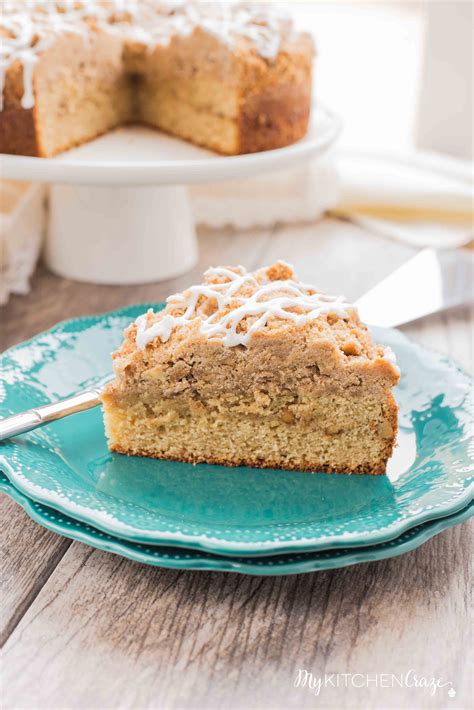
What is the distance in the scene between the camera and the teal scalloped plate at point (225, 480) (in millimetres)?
1444

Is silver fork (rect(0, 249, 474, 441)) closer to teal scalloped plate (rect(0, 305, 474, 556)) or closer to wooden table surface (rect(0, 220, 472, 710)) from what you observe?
teal scalloped plate (rect(0, 305, 474, 556))

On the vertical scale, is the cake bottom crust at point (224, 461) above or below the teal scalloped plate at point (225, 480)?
below

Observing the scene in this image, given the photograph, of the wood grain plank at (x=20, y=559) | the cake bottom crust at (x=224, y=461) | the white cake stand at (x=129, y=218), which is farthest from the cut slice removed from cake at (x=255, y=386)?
the white cake stand at (x=129, y=218)

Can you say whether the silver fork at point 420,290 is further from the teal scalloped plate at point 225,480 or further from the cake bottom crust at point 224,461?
the cake bottom crust at point 224,461

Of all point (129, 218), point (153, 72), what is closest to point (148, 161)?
point (129, 218)

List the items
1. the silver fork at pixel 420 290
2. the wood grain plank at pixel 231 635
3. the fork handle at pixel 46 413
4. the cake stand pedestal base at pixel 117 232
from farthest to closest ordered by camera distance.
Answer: the cake stand pedestal base at pixel 117 232 → the silver fork at pixel 420 290 → the fork handle at pixel 46 413 → the wood grain plank at pixel 231 635

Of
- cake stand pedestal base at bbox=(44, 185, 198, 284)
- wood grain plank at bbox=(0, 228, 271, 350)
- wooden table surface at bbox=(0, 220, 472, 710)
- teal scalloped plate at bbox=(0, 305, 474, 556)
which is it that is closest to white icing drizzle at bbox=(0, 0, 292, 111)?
cake stand pedestal base at bbox=(44, 185, 198, 284)

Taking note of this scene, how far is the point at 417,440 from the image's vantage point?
6.04 ft

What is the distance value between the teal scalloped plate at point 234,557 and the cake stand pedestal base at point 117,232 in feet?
4.73

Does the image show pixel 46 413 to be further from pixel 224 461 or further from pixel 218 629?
pixel 218 629

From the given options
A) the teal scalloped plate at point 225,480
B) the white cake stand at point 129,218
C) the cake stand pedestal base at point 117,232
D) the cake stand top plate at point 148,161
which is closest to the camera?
the teal scalloped plate at point 225,480

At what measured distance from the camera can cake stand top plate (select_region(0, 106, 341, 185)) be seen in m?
2.33

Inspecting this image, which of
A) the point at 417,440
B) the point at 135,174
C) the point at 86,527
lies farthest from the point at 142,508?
the point at 135,174

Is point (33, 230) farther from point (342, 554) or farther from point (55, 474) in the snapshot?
point (342, 554)
